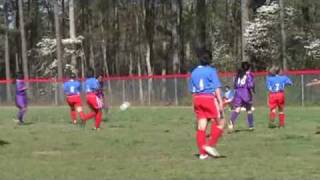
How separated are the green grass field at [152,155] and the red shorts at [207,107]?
0.84m

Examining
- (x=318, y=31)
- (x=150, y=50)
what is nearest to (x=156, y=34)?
(x=150, y=50)

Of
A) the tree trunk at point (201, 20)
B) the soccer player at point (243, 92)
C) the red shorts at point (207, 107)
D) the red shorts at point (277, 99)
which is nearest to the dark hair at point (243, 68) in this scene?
the soccer player at point (243, 92)

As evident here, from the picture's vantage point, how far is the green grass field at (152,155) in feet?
37.8

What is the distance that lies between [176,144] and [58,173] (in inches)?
211

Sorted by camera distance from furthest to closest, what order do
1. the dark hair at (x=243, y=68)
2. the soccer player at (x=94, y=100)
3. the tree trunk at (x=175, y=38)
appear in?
the tree trunk at (x=175, y=38) < the soccer player at (x=94, y=100) < the dark hair at (x=243, y=68)

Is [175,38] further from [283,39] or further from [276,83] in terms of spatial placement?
[276,83]

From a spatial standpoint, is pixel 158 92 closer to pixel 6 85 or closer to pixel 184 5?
pixel 6 85

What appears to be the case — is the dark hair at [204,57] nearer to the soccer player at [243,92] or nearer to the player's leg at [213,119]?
the player's leg at [213,119]

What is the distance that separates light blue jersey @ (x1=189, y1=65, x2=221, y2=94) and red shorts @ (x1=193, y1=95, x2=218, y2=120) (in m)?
0.11

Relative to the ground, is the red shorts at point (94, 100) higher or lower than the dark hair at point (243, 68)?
lower

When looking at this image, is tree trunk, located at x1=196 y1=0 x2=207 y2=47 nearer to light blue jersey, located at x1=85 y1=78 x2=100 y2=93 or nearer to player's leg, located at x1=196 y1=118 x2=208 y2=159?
light blue jersey, located at x1=85 y1=78 x2=100 y2=93

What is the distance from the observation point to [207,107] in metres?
13.5

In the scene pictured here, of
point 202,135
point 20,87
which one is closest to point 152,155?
point 202,135

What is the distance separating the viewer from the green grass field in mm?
11516
